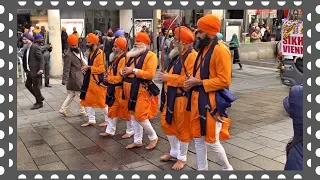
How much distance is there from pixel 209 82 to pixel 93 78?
10.5ft

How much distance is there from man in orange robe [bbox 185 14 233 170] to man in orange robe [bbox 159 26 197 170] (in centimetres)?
40

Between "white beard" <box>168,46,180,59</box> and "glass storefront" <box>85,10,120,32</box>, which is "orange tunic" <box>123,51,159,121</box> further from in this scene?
"glass storefront" <box>85,10,120,32</box>

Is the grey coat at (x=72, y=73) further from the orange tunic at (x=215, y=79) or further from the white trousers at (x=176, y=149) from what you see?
the orange tunic at (x=215, y=79)

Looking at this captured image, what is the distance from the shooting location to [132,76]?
519 centimetres

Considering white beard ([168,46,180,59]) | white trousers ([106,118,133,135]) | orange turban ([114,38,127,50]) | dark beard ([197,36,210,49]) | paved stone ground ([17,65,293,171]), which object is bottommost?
paved stone ground ([17,65,293,171])

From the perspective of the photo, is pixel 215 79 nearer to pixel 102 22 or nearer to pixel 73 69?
pixel 73 69

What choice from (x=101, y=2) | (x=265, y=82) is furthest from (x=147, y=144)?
(x=265, y=82)

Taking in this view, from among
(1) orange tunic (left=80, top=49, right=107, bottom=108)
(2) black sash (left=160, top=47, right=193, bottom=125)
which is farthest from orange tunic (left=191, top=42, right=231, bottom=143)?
(1) orange tunic (left=80, top=49, right=107, bottom=108)

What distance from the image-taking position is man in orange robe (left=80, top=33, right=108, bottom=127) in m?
6.38

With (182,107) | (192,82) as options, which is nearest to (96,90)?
(182,107)

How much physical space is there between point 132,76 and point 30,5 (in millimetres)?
2721

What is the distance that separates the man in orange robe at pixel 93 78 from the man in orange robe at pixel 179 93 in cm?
206

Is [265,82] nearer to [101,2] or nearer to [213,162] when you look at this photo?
[213,162]

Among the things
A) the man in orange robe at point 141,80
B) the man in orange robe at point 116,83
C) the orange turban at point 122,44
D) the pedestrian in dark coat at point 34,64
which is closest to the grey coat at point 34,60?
the pedestrian in dark coat at point 34,64
